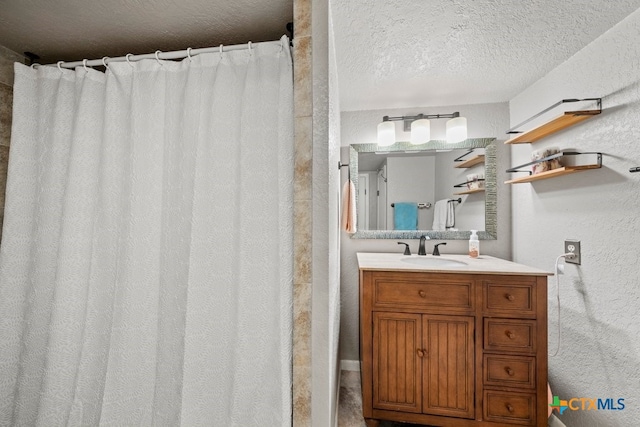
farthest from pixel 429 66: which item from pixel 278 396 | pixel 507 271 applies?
pixel 278 396

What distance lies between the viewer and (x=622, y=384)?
4.12 feet

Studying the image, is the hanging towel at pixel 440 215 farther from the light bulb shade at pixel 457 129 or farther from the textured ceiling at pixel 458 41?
the textured ceiling at pixel 458 41

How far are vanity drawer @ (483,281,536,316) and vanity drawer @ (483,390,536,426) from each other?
17.9 inches

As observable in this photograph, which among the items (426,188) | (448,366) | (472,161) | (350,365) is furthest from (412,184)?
(350,365)

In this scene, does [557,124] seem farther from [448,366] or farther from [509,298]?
[448,366]

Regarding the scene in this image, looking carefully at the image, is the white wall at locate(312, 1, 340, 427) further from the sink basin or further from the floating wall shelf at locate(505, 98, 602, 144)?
the floating wall shelf at locate(505, 98, 602, 144)

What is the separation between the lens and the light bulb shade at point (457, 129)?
2066 millimetres

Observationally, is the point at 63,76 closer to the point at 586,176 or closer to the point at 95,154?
the point at 95,154

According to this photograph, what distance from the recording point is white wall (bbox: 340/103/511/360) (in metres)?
2.15

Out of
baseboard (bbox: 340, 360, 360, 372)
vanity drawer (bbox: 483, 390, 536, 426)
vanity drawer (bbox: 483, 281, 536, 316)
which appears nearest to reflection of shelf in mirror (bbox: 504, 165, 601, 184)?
vanity drawer (bbox: 483, 281, 536, 316)

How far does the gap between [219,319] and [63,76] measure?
149 centimetres

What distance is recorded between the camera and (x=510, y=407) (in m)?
1.43

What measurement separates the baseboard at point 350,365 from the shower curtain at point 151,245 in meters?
1.35

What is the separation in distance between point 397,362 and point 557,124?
1721 millimetres
